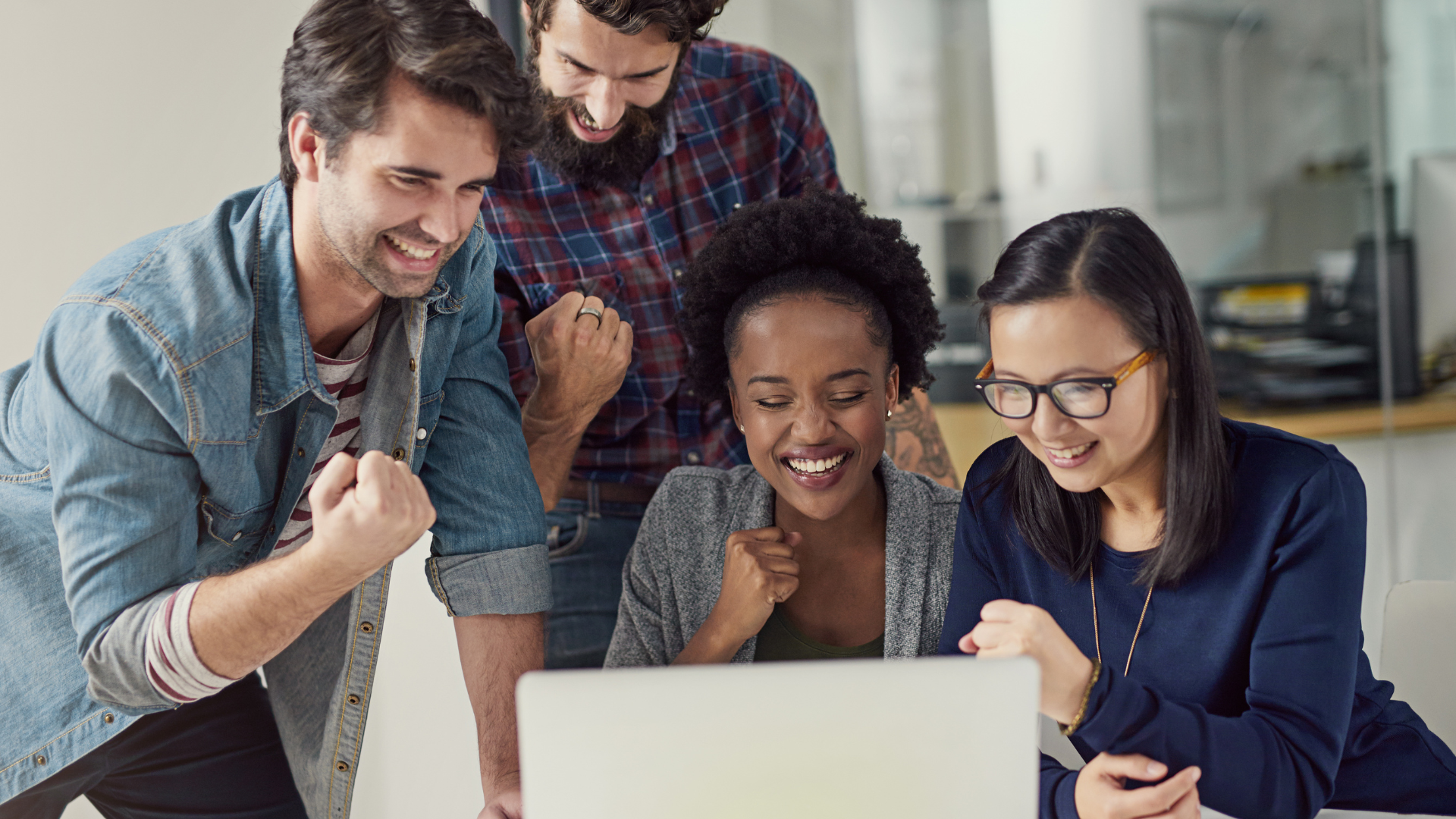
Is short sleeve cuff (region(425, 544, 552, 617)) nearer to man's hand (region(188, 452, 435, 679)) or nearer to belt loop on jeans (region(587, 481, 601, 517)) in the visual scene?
man's hand (region(188, 452, 435, 679))

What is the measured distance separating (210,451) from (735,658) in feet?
2.46

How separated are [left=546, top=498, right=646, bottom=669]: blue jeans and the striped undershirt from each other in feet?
1.68

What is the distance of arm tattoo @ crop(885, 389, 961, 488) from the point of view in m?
1.94

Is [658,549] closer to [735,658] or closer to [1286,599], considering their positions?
[735,658]

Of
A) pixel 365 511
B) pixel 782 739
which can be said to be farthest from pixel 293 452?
pixel 782 739

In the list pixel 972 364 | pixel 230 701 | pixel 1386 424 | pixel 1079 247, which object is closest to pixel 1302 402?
pixel 1386 424

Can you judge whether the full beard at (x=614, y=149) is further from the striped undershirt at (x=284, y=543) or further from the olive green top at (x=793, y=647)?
the olive green top at (x=793, y=647)

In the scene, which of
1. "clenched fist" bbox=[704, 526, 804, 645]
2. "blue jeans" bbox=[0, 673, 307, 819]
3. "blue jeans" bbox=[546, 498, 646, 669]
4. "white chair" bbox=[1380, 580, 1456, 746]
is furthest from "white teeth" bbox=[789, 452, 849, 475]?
"blue jeans" bbox=[0, 673, 307, 819]

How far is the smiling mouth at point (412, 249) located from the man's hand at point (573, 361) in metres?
0.35

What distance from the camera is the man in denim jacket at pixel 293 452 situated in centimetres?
117

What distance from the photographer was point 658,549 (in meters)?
1.67

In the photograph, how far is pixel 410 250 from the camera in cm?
127

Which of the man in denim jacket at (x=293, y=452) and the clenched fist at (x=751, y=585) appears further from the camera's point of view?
the clenched fist at (x=751, y=585)

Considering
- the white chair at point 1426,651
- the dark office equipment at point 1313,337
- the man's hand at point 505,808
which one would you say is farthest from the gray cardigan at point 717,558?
the dark office equipment at point 1313,337
